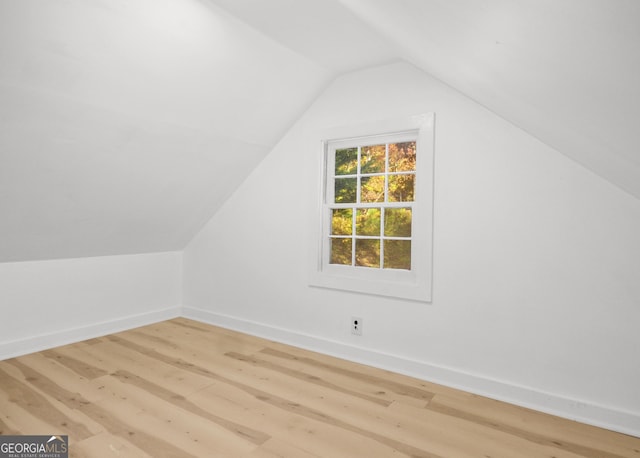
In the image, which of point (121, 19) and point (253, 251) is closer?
point (121, 19)

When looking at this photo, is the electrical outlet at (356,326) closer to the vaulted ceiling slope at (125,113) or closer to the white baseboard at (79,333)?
the vaulted ceiling slope at (125,113)

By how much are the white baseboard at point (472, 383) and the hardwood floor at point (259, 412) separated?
0.24 feet

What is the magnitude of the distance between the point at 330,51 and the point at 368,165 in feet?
3.28

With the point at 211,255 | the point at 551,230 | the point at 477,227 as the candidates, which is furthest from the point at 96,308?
the point at 551,230

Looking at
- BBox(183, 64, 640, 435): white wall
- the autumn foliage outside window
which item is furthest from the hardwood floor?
the autumn foliage outside window

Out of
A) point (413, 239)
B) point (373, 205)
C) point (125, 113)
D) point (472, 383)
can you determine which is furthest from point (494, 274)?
point (125, 113)

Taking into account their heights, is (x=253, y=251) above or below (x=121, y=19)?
below

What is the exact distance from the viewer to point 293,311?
3.65 meters

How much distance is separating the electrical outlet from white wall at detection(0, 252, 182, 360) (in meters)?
2.35

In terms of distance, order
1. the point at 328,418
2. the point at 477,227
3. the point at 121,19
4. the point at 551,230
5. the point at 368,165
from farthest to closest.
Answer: the point at 368,165 → the point at 477,227 → the point at 551,230 → the point at 328,418 → the point at 121,19

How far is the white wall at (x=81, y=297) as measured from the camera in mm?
3223

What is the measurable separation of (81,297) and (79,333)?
1.10ft

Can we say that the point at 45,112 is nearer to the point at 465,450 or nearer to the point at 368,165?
the point at 368,165

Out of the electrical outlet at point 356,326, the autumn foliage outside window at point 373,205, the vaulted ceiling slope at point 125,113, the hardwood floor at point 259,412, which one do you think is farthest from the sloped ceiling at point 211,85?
the electrical outlet at point 356,326
